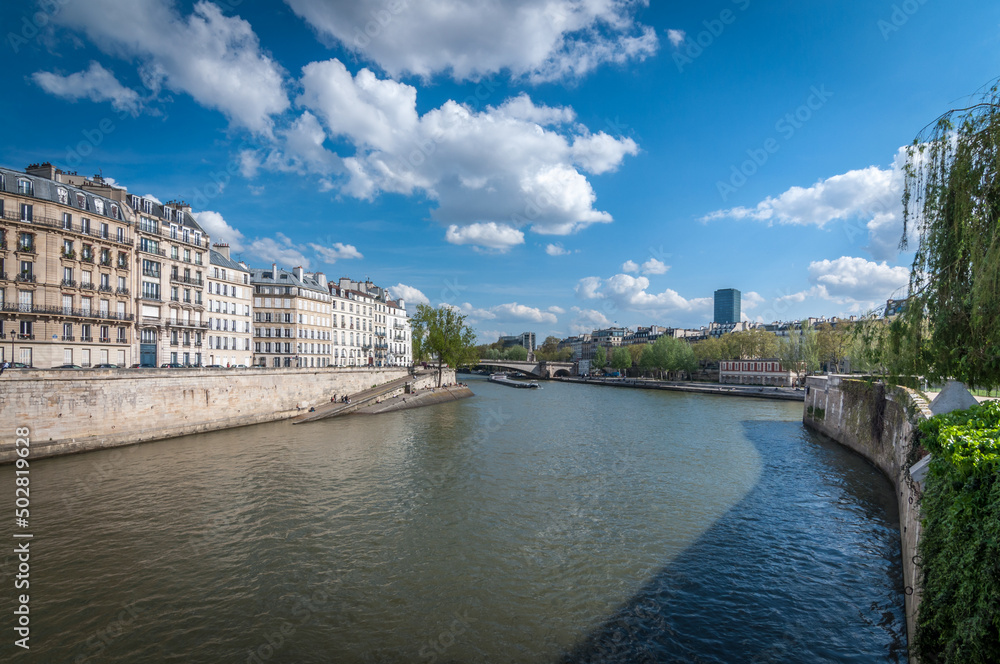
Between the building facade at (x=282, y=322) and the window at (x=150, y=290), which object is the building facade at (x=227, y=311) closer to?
the window at (x=150, y=290)

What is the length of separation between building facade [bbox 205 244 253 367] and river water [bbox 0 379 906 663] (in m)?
24.3

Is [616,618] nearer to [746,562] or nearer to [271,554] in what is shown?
[746,562]

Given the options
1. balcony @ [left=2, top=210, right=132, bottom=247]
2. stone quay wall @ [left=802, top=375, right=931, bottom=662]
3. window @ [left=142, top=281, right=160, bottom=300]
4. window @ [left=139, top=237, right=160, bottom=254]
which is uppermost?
window @ [left=139, top=237, right=160, bottom=254]

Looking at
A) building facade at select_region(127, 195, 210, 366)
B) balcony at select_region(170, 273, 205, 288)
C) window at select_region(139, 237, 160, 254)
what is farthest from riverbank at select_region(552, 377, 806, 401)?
window at select_region(139, 237, 160, 254)

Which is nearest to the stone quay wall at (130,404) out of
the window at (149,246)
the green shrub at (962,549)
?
the window at (149,246)

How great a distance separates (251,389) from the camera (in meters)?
35.8

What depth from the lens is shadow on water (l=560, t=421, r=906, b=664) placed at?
27.2ft

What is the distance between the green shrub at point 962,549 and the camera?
434cm

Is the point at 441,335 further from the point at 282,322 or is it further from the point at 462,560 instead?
the point at 462,560

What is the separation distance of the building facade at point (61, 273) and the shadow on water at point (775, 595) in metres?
36.7

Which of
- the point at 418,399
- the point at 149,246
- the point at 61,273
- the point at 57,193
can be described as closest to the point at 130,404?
the point at 61,273

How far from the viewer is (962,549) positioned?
494cm

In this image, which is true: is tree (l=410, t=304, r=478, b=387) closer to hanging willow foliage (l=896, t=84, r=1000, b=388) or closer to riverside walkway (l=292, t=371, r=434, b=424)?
Answer: riverside walkway (l=292, t=371, r=434, b=424)

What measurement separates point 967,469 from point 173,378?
35736 millimetres
